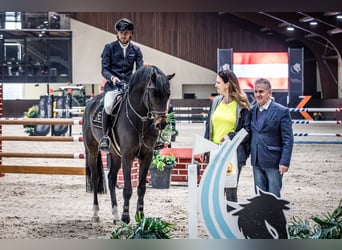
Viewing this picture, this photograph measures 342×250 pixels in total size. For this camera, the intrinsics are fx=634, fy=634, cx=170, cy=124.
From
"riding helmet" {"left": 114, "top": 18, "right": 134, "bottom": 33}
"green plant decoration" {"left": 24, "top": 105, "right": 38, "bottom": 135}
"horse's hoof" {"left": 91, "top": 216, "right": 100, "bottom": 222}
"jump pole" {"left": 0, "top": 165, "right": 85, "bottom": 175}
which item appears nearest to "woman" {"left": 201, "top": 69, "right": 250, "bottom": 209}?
"riding helmet" {"left": 114, "top": 18, "right": 134, "bottom": 33}

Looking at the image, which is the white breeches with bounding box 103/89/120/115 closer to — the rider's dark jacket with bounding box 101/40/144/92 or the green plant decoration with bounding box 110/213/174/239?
the rider's dark jacket with bounding box 101/40/144/92

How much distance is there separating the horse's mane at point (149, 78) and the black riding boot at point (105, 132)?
1.30 ft

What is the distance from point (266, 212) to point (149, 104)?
900 mm

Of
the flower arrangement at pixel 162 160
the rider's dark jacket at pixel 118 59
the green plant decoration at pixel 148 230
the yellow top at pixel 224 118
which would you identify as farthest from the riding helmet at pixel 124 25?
the flower arrangement at pixel 162 160

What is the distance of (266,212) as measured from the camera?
289cm

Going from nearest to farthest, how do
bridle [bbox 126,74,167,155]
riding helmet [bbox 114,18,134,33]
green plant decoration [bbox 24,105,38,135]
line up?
bridle [bbox 126,74,167,155], riding helmet [bbox 114,18,134,33], green plant decoration [bbox 24,105,38,135]

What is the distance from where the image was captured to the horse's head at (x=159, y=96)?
3.25m

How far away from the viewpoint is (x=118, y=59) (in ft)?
12.0

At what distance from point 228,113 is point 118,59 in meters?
0.97

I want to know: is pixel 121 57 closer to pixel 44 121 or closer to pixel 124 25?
pixel 124 25

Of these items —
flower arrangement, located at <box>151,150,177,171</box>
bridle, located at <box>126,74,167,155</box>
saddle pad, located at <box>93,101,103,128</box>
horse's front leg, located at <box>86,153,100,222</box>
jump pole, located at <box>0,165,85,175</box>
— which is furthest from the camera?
jump pole, located at <box>0,165,85,175</box>

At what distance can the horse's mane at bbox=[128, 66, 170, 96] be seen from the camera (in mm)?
3264

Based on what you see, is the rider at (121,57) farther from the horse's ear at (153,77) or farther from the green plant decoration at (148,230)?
the green plant decoration at (148,230)

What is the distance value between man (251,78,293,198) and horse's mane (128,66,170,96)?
501 mm
